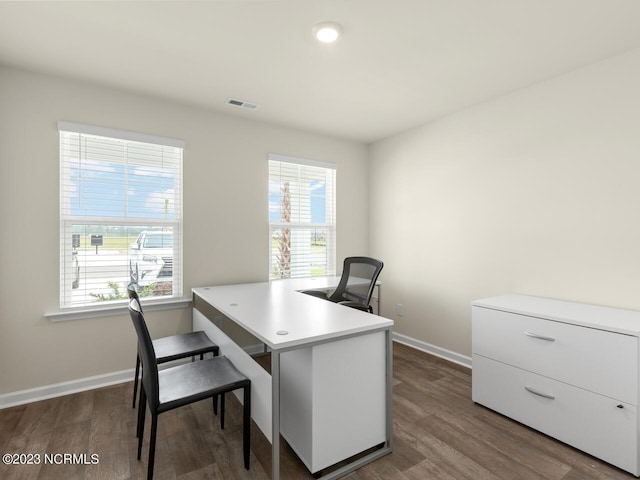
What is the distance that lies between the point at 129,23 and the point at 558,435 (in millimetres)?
3577

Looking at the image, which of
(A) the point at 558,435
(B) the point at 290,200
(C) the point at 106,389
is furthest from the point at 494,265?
(C) the point at 106,389

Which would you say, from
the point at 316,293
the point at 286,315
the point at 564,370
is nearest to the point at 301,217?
the point at 316,293

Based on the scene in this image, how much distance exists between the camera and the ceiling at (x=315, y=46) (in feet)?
5.91

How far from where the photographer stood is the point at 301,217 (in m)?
3.86

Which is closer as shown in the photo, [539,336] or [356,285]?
[539,336]

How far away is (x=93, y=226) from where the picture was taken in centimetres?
272

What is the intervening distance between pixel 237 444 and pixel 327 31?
2567 millimetres

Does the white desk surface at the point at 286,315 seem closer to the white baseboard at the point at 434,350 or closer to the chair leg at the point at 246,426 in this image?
the chair leg at the point at 246,426

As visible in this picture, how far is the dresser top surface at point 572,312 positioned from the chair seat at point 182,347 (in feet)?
6.61

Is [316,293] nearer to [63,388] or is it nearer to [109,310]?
[109,310]

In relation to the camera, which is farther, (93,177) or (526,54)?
(93,177)

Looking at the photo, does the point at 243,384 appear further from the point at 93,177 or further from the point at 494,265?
the point at 494,265

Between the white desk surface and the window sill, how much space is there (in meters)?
0.23

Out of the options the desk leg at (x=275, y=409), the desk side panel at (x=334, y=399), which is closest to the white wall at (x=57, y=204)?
the desk side panel at (x=334, y=399)
